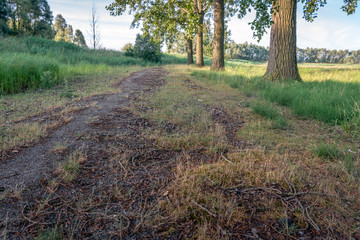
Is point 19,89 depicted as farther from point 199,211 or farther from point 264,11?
point 264,11

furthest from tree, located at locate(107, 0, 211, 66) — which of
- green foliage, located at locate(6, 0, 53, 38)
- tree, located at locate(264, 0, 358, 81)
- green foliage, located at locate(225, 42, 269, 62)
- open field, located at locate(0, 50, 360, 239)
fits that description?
green foliage, located at locate(225, 42, 269, 62)

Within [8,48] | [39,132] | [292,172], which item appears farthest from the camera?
[8,48]

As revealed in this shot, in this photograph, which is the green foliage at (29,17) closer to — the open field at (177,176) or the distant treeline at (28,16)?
the distant treeline at (28,16)

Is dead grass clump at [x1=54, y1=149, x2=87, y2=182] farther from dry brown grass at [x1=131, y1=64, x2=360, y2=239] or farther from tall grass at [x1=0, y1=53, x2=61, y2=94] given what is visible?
tall grass at [x1=0, y1=53, x2=61, y2=94]

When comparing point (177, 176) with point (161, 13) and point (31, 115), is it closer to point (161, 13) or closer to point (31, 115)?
point (31, 115)

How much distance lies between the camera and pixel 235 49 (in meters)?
87.9

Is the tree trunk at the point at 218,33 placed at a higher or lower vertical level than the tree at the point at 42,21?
lower

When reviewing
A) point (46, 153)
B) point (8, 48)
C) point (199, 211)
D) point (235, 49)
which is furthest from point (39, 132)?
point (235, 49)

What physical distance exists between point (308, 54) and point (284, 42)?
78.3 meters

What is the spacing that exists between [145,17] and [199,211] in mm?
15809

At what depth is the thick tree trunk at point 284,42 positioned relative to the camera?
7.37m

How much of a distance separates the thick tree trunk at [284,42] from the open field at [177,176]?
4.06 m

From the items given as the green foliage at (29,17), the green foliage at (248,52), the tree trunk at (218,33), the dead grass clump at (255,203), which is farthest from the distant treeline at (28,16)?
the green foliage at (248,52)

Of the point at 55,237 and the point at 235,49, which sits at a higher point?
the point at 235,49
